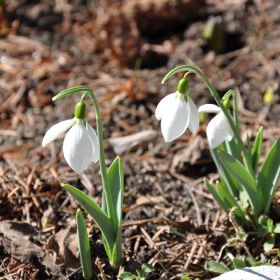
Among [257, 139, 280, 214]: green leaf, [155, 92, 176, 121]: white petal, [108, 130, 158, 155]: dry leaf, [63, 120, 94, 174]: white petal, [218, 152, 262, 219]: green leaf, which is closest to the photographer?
[63, 120, 94, 174]: white petal

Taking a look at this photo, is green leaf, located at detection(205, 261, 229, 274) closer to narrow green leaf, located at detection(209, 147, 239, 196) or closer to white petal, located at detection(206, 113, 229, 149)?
narrow green leaf, located at detection(209, 147, 239, 196)

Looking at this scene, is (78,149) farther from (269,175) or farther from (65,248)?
(269,175)

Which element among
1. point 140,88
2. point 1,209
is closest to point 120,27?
point 140,88

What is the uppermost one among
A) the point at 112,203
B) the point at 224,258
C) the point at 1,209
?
the point at 112,203

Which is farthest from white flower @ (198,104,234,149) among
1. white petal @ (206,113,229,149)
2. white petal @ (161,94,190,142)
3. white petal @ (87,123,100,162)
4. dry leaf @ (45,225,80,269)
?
dry leaf @ (45,225,80,269)

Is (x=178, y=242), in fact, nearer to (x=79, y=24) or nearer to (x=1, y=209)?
(x=1, y=209)

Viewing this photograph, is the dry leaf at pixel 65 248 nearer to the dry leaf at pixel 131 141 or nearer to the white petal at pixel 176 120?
the white petal at pixel 176 120

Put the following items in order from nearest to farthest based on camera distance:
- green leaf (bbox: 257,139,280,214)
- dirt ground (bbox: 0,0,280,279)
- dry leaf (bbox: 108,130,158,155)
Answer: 1. green leaf (bbox: 257,139,280,214)
2. dirt ground (bbox: 0,0,280,279)
3. dry leaf (bbox: 108,130,158,155)
